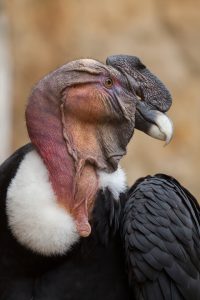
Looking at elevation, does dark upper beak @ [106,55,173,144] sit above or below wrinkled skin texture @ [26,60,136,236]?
above

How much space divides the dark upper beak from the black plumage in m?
0.23

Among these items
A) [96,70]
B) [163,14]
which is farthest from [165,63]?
[96,70]

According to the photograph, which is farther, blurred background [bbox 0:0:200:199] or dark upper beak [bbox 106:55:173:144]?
blurred background [bbox 0:0:200:199]

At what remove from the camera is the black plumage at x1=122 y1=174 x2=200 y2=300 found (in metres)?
3.73

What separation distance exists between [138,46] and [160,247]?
4.34 metres

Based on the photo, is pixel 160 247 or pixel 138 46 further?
pixel 138 46

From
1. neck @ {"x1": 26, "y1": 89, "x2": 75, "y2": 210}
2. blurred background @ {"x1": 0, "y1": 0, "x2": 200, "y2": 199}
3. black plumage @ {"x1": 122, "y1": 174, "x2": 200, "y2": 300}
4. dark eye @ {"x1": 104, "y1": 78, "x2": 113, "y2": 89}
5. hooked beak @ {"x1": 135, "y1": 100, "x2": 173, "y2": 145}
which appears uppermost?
dark eye @ {"x1": 104, "y1": 78, "x2": 113, "y2": 89}

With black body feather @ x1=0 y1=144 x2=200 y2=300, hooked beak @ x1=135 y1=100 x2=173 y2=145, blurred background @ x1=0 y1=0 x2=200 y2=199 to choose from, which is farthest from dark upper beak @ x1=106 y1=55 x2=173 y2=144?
blurred background @ x1=0 y1=0 x2=200 y2=199

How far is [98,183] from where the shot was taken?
3.77 meters

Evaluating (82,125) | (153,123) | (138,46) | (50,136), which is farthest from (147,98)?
(138,46)

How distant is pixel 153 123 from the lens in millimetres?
3756

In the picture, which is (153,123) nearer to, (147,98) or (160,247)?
(147,98)

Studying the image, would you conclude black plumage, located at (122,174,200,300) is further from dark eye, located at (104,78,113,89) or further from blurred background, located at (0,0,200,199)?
blurred background, located at (0,0,200,199)

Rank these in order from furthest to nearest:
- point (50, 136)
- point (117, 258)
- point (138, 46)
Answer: point (138, 46), point (117, 258), point (50, 136)
